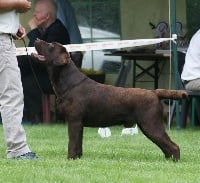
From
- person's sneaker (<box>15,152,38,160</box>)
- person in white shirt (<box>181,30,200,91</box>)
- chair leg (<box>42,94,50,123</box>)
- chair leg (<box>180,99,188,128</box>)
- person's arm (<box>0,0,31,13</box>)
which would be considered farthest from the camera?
chair leg (<box>42,94,50,123</box>)

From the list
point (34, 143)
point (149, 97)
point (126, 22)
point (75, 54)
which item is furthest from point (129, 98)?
point (126, 22)

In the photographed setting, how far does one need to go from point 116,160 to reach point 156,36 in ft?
19.9

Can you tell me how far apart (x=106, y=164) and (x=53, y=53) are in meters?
1.25

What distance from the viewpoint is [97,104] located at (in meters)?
7.51

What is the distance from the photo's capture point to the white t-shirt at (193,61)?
11.3 metres

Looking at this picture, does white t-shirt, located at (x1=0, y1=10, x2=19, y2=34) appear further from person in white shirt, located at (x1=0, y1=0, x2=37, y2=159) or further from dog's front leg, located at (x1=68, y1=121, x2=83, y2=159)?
dog's front leg, located at (x1=68, y1=121, x2=83, y2=159)

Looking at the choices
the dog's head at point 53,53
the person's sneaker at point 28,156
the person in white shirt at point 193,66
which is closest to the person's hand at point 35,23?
the person in white shirt at point 193,66

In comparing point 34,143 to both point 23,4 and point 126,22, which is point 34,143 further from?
point 126,22

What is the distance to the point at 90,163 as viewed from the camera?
7.16m

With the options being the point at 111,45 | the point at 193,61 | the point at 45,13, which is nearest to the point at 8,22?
the point at 111,45

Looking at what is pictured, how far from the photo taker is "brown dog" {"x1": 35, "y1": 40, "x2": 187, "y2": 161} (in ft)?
24.4

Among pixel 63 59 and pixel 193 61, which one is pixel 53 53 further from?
pixel 193 61

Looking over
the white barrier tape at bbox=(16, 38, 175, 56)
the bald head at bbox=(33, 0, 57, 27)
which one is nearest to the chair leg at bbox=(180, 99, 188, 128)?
the white barrier tape at bbox=(16, 38, 175, 56)

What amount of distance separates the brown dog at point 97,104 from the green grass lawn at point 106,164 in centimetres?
24
